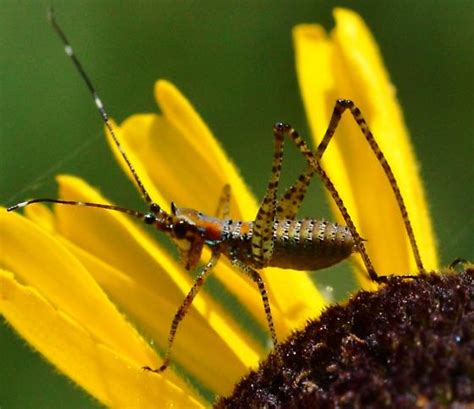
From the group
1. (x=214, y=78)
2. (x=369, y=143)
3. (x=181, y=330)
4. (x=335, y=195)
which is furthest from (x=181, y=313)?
(x=214, y=78)

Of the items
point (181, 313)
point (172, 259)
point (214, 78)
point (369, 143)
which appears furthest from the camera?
point (214, 78)

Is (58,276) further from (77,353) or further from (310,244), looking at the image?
(310,244)

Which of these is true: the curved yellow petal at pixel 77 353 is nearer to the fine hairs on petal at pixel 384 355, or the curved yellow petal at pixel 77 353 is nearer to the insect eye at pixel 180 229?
the fine hairs on petal at pixel 384 355

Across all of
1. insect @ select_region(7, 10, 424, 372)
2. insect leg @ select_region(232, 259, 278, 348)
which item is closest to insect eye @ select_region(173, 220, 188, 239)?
insect @ select_region(7, 10, 424, 372)

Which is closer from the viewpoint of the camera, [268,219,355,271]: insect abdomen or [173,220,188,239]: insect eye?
[268,219,355,271]: insect abdomen

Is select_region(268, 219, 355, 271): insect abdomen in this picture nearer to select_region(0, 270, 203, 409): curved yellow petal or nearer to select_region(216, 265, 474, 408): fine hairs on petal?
select_region(216, 265, 474, 408): fine hairs on petal

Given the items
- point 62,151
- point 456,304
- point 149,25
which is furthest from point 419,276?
point 149,25
